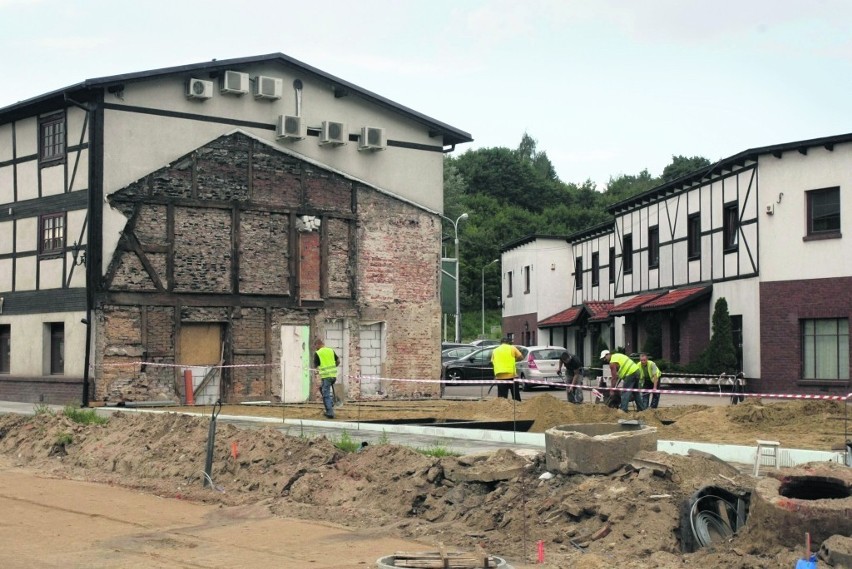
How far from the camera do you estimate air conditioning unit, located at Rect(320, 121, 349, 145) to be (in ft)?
111

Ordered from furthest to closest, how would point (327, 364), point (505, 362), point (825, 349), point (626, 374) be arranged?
point (825, 349)
point (505, 362)
point (626, 374)
point (327, 364)

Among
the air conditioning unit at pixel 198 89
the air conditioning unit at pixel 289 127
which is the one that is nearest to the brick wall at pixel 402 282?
the air conditioning unit at pixel 289 127

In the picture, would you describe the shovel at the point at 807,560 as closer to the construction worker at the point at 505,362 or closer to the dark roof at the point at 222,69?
the construction worker at the point at 505,362

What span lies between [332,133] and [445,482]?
835 inches

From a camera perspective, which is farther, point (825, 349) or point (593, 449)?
point (825, 349)

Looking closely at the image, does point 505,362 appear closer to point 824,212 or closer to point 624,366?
point 624,366

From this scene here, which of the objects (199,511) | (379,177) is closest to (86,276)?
(379,177)

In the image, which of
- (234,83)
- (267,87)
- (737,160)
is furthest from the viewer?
(737,160)

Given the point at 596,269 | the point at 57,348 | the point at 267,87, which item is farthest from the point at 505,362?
the point at 596,269

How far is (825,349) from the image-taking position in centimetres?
3453

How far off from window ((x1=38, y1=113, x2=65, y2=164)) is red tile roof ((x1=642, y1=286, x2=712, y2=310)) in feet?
67.4

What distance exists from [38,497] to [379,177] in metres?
20.6

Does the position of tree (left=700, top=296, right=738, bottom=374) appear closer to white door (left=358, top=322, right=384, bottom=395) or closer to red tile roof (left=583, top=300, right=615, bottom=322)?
white door (left=358, top=322, right=384, bottom=395)

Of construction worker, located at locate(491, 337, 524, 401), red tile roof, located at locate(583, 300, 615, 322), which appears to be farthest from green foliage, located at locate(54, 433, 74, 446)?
red tile roof, located at locate(583, 300, 615, 322)
